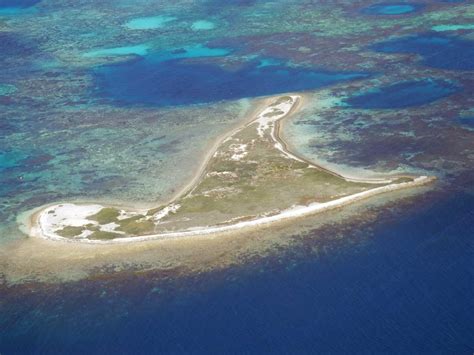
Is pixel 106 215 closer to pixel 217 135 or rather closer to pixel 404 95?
pixel 217 135

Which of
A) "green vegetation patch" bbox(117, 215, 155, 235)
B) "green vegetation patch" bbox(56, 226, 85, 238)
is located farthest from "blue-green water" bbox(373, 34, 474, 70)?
"green vegetation patch" bbox(56, 226, 85, 238)

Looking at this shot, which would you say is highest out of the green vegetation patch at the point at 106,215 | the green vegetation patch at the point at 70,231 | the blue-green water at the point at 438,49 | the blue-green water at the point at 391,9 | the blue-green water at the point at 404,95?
the blue-green water at the point at 391,9

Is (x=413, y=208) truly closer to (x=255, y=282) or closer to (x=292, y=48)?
(x=255, y=282)

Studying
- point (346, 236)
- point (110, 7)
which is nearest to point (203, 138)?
point (346, 236)

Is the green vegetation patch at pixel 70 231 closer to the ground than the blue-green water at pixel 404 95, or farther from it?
closer to the ground

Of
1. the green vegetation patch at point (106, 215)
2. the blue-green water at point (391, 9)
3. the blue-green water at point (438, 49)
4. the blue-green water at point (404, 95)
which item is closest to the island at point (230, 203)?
the green vegetation patch at point (106, 215)

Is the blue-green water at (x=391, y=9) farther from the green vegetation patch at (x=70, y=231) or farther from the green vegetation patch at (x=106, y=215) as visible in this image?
the green vegetation patch at (x=70, y=231)
